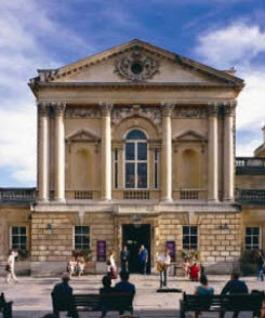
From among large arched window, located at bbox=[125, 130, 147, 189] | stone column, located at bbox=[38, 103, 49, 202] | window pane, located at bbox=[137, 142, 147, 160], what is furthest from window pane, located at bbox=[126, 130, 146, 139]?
stone column, located at bbox=[38, 103, 49, 202]

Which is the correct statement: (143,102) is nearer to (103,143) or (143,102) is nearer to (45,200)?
(103,143)

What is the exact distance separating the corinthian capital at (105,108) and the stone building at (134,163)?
0.06 m

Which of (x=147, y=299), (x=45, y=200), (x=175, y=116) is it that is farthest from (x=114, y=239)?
(x=147, y=299)

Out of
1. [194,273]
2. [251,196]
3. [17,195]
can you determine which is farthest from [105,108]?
[194,273]

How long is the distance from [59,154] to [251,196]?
11.1 metres

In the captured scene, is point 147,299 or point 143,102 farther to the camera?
point 143,102

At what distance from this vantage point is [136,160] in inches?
1692

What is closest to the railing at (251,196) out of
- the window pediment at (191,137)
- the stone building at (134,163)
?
the stone building at (134,163)

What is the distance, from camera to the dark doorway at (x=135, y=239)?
42.0m

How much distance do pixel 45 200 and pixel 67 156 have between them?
2.75 m

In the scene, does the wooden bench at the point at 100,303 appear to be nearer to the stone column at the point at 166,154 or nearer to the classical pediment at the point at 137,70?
the stone column at the point at 166,154

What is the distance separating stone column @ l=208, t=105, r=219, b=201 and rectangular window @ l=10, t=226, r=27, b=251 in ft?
35.0

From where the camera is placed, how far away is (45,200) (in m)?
42.1

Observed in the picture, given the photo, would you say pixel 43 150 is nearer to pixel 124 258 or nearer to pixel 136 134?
pixel 136 134
